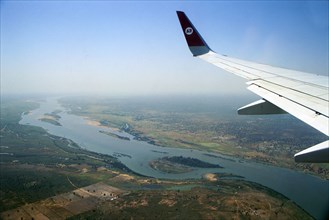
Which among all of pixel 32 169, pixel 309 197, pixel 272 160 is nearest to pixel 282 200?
pixel 309 197

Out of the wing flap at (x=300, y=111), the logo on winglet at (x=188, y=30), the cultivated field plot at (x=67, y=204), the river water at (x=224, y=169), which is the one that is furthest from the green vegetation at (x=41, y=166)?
the wing flap at (x=300, y=111)

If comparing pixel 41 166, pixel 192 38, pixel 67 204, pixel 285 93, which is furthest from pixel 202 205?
pixel 41 166

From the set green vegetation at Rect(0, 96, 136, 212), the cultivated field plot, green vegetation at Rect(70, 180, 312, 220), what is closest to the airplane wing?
green vegetation at Rect(70, 180, 312, 220)

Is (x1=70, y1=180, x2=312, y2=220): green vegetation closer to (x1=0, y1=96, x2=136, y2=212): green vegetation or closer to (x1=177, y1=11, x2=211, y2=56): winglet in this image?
(x1=0, y1=96, x2=136, y2=212): green vegetation

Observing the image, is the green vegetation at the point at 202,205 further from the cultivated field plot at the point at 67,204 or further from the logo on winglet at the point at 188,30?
the logo on winglet at the point at 188,30

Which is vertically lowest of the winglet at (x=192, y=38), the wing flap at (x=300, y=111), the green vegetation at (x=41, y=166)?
the green vegetation at (x=41, y=166)
